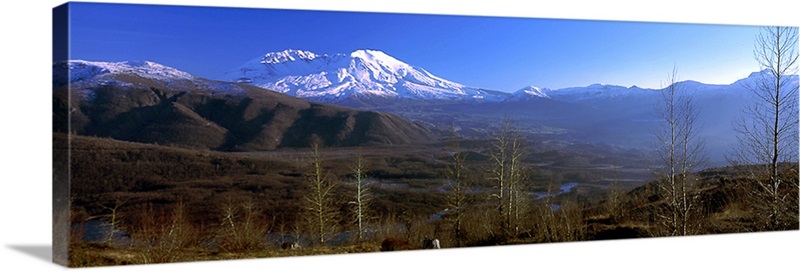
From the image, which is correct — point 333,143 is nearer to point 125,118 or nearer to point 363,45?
point 363,45

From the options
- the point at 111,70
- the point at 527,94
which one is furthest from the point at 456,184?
the point at 111,70

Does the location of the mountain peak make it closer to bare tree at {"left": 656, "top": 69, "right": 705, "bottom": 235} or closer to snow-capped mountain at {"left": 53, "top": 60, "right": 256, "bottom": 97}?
snow-capped mountain at {"left": 53, "top": 60, "right": 256, "bottom": 97}

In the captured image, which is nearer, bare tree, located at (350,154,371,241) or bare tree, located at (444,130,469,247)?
bare tree, located at (350,154,371,241)

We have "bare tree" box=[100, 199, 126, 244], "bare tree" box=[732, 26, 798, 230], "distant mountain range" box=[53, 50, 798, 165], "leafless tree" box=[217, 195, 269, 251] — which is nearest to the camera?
"bare tree" box=[100, 199, 126, 244]

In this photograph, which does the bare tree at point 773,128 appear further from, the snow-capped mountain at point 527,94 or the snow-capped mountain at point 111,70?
the snow-capped mountain at point 111,70

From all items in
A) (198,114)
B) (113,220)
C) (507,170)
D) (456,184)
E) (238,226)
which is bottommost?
(238,226)

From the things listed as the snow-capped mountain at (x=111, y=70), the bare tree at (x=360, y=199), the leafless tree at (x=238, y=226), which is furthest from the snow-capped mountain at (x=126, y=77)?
the bare tree at (x=360, y=199)

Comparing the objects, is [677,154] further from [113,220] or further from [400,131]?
[113,220]

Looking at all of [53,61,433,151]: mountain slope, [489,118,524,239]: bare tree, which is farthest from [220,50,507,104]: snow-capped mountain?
[489,118,524,239]: bare tree
